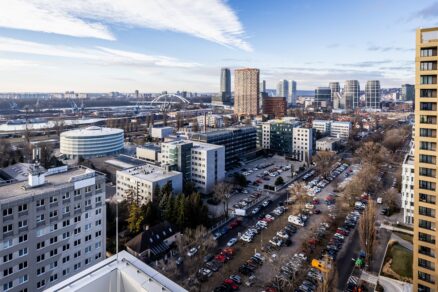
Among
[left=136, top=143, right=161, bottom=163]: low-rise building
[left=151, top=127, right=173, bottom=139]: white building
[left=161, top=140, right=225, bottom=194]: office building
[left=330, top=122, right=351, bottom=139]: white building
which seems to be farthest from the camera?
[left=330, top=122, right=351, bottom=139]: white building

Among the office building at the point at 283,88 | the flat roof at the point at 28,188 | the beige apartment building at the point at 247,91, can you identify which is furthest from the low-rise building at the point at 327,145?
the office building at the point at 283,88

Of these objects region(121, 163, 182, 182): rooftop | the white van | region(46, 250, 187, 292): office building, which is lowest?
the white van

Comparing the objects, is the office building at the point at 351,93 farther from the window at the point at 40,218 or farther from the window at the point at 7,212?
the window at the point at 7,212

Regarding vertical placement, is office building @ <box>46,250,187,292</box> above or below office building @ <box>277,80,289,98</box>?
below

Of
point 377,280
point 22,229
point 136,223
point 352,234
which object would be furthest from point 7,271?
point 352,234

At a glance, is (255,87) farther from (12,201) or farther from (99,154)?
(12,201)

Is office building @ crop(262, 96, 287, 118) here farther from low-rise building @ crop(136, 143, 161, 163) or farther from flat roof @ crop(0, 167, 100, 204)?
flat roof @ crop(0, 167, 100, 204)

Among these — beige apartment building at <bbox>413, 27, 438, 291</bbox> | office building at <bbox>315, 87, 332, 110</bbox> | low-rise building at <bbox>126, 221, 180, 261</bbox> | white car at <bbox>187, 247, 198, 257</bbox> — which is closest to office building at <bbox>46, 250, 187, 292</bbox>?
beige apartment building at <bbox>413, 27, 438, 291</bbox>
